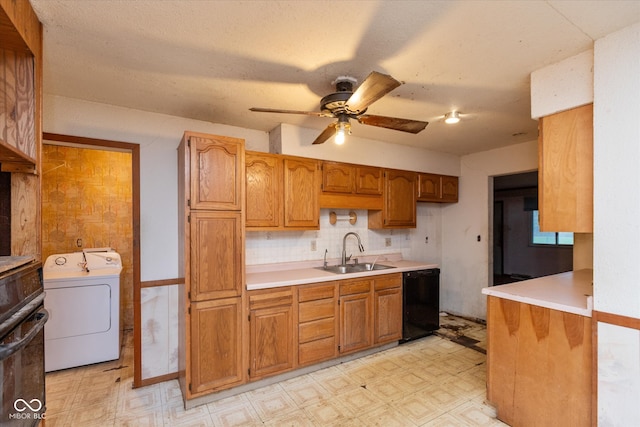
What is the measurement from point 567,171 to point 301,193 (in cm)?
210

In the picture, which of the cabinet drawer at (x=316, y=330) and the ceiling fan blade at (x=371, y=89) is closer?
the ceiling fan blade at (x=371, y=89)

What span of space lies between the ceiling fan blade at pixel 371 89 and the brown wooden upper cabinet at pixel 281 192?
46.9 inches

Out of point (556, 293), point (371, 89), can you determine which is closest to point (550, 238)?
point (556, 293)

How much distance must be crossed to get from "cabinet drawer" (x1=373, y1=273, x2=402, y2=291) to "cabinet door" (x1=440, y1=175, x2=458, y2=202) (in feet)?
5.14

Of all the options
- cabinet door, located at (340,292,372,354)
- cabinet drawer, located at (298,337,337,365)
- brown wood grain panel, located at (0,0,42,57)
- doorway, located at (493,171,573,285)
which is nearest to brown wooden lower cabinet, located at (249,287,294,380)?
cabinet drawer, located at (298,337,337,365)

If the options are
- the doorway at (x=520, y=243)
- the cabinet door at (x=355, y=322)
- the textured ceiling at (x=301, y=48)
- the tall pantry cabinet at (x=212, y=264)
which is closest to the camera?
the textured ceiling at (x=301, y=48)

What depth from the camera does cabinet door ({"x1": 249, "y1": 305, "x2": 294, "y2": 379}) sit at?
254 cm

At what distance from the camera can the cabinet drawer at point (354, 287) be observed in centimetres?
298

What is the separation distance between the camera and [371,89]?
5.40 ft

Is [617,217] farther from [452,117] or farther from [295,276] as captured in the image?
[295,276]

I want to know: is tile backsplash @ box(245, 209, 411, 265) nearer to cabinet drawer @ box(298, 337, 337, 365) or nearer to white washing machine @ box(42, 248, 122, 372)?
cabinet drawer @ box(298, 337, 337, 365)

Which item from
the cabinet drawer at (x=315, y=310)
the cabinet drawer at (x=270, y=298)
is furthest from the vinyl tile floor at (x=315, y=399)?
the cabinet drawer at (x=270, y=298)

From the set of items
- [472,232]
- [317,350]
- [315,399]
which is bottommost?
[315,399]

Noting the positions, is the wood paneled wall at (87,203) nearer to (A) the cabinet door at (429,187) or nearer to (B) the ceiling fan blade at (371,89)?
(B) the ceiling fan blade at (371,89)
